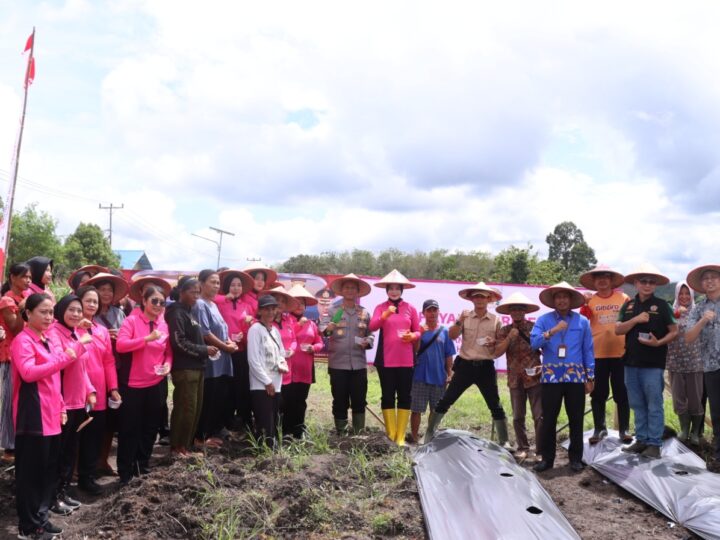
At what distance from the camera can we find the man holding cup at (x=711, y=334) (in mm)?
5941

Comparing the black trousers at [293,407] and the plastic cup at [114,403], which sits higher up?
the plastic cup at [114,403]

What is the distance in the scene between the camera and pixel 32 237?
109ft

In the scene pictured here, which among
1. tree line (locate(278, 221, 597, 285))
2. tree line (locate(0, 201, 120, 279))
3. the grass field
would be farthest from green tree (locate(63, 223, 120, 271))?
the grass field

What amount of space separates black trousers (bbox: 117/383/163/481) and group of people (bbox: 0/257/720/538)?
1 centimetres

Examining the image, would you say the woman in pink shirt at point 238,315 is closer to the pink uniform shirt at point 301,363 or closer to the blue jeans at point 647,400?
the pink uniform shirt at point 301,363

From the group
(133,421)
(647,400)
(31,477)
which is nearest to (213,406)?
(133,421)

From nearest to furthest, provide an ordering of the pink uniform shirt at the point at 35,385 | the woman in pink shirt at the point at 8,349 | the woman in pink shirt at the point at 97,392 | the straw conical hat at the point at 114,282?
the pink uniform shirt at the point at 35,385
the woman in pink shirt at the point at 8,349
the woman in pink shirt at the point at 97,392
the straw conical hat at the point at 114,282

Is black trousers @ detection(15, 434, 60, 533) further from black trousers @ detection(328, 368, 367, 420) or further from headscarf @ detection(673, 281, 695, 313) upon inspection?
headscarf @ detection(673, 281, 695, 313)

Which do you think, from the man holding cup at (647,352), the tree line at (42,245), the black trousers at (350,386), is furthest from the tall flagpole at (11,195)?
the tree line at (42,245)

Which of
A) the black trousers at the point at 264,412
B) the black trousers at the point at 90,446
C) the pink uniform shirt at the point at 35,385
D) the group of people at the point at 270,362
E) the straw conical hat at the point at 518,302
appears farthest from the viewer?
the straw conical hat at the point at 518,302

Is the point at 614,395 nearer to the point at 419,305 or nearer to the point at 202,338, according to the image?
the point at 202,338

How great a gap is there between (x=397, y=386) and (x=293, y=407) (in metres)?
1.21

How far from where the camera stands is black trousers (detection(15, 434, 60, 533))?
4.06 metres

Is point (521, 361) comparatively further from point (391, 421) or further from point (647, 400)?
point (391, 421)
